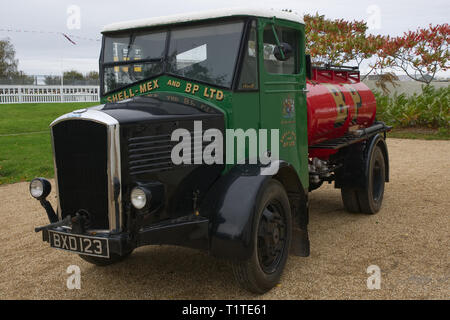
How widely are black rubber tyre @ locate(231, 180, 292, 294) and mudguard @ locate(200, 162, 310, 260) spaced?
0.10m

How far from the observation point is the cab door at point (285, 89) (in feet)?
14.2

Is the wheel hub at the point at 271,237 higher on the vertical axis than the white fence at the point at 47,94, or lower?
lower

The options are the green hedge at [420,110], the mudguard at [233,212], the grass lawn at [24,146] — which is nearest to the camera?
the mudguard at [233,212]

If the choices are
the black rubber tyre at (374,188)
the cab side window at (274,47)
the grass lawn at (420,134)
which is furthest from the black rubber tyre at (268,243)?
the grass lawn at (420,134)

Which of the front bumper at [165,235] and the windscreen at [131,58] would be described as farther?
the windscreen at [131,58]

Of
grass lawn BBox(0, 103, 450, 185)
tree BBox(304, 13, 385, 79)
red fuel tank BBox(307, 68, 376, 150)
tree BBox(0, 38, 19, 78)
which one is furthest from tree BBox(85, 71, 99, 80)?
red fuel tank BBox(307, 68, 376, 150)

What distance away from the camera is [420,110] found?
15516mm

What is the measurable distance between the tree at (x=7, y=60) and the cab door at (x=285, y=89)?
4637cm

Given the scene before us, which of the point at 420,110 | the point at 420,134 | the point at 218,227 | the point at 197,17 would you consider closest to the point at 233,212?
the point at 218,227

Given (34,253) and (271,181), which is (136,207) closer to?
(271,181)

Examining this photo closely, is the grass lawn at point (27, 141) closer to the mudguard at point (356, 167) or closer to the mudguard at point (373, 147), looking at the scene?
the mudguard at point (356, 167)

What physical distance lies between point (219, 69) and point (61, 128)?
1413 millimetres

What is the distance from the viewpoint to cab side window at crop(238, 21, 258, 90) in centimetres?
414

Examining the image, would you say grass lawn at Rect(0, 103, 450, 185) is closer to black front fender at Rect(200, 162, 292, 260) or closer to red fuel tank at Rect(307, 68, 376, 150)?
red fuel tank at Rect(307, 68, 376, 150)
